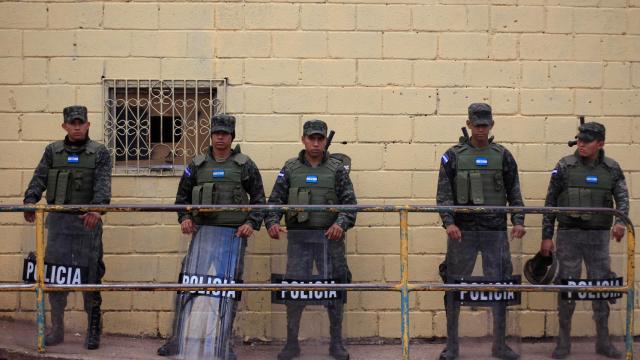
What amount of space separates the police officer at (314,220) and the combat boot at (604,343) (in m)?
1.90

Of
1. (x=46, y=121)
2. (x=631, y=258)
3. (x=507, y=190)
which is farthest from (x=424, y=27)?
(x=46, y=121)

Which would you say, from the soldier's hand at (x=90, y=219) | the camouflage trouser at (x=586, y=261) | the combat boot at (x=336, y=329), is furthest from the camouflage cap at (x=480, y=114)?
the soldier's hand at (x=90, y=219)

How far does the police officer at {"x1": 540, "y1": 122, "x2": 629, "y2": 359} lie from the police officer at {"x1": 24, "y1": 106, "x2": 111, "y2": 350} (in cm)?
342

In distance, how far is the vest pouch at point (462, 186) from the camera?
6945mm

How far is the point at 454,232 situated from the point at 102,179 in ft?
9.17

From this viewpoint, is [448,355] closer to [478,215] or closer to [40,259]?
[478,215]

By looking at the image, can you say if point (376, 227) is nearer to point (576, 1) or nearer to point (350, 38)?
point (350, 38)

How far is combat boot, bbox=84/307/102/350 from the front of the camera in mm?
6633

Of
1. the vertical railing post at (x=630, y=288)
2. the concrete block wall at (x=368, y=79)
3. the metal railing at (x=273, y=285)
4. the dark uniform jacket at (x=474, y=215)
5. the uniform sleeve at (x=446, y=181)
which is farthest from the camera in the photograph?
the concrete block wall at (x=368, y=79)

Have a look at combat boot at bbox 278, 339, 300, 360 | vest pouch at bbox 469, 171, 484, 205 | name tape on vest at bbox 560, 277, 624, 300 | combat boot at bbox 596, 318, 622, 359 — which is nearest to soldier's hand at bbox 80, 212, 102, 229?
combat boot at bbox 278, 339, 300, 360

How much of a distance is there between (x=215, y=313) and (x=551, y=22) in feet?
13.1

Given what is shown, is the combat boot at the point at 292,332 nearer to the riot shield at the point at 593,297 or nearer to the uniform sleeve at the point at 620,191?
the riot shield at the point at 593,297

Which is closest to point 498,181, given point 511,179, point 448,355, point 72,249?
point 511,179

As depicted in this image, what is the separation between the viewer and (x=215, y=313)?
21.1 feet
